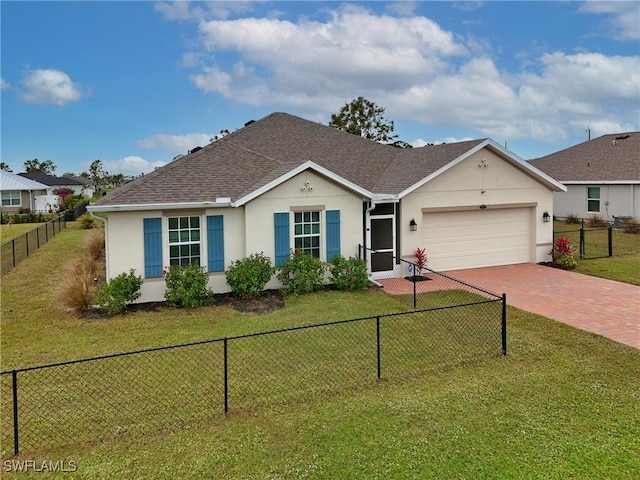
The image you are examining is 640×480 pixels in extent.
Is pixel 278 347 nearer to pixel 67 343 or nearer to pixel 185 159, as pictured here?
pixel 67 343

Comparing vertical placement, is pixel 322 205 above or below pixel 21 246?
above

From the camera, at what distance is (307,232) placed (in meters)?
14.4

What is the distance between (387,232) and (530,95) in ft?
61.5

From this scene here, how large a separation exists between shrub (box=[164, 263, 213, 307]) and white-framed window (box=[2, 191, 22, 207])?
1649 inches

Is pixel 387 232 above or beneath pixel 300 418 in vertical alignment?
above

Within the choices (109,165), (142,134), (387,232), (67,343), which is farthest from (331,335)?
(109,165)

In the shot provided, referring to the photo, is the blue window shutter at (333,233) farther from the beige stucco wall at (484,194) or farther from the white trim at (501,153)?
the beige stucco wall at (484,194)

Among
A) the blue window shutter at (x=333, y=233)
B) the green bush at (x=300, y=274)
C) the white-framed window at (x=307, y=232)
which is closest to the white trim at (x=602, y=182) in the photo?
the blue window shutter at (x=333, y=233)

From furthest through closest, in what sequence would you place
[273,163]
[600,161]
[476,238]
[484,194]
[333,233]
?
1. [600,161]
2. [476,238]
3. [484,194]
4. [273,163]
5. [333,233]

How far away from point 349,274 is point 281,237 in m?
2.34

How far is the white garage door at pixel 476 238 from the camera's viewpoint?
16.9 meters

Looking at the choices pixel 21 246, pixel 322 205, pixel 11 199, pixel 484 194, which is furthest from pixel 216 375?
pixel 11 199

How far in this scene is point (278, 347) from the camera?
9086 mm

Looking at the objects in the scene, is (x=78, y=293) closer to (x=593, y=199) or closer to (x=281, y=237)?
(x=281, y=237)
